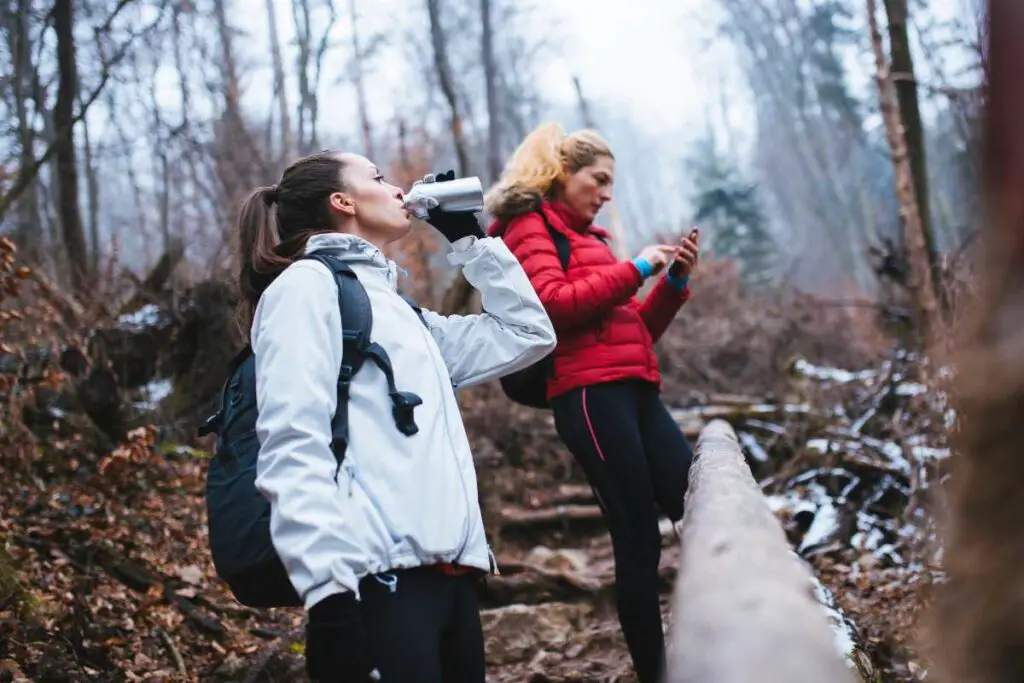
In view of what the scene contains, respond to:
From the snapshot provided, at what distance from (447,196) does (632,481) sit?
1.28 m

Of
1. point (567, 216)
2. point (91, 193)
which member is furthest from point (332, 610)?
point (91, 193)

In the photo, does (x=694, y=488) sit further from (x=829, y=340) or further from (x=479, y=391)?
(x=829, y=340)

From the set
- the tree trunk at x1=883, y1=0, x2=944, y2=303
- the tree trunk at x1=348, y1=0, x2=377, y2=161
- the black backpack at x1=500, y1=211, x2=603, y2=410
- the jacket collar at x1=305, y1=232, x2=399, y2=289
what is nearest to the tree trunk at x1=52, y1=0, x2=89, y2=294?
the black backpack at x1=500, y1=211, x2=603, y2=410

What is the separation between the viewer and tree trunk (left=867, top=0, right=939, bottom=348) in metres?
5.80

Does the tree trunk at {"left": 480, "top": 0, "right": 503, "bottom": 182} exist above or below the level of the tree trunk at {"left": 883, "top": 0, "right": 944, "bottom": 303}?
above

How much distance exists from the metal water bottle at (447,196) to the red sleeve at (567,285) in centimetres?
66

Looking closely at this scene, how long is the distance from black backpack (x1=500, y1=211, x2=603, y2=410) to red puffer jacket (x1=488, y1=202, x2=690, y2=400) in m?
0.02

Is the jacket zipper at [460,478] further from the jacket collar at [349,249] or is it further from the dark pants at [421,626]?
the jacket collar at [349,249]

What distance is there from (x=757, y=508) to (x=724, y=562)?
471 millimetres

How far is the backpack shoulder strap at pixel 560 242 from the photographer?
3.54m

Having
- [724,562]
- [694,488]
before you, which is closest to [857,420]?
[694,488]

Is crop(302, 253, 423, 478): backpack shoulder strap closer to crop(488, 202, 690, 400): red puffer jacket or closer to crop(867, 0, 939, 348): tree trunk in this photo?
crop(488, 202, 690, 400): red puffer jacket

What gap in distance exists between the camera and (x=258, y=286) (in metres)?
2.49

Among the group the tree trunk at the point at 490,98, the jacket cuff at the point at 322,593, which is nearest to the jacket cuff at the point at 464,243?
the jacket cuff at the point at 322,593
